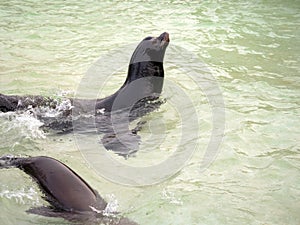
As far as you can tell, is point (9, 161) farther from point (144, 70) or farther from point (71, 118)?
point (144, 70)

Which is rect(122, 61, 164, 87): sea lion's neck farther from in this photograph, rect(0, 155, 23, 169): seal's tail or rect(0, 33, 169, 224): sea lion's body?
rect(0, 155, 23, 169): seal's tail

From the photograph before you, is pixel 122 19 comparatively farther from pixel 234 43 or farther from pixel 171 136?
pixel 171 136

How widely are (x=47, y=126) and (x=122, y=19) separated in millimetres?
5205

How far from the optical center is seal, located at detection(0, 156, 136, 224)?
9.38 feet

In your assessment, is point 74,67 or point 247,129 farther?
point 74,67

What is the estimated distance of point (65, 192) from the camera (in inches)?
113

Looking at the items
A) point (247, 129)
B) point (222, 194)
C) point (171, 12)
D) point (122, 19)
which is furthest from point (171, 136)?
point (171, 12)

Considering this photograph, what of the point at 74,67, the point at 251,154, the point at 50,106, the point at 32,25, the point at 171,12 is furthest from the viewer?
the point at 171,12

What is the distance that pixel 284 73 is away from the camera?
6.19m

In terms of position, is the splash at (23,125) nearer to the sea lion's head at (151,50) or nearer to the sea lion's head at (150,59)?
the sea lion's head at (150,59)

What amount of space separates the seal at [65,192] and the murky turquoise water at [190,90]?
10cm

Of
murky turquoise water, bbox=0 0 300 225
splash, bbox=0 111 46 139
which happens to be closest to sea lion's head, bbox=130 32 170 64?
murky turquoise water, bbox=0 0 300 225

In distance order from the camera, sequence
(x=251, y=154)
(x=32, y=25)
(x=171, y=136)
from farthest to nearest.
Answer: (x=32, y=25) → (x=171, y=136) → (x=251, y=154)

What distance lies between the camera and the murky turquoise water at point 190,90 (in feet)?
11.0
